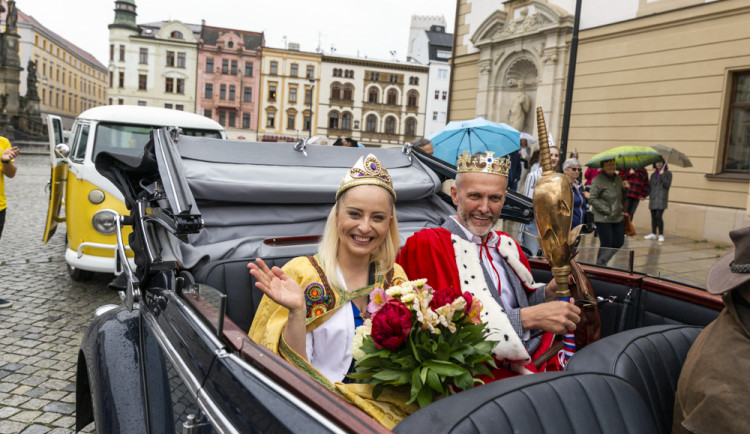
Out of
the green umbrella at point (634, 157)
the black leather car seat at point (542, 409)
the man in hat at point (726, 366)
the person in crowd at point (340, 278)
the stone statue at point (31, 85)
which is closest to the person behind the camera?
the black leather car seat at point (542, 409)

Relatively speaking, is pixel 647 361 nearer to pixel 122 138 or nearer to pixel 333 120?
pixel 122 138

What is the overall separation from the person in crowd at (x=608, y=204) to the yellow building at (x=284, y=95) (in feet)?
199

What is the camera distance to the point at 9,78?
37.0 m

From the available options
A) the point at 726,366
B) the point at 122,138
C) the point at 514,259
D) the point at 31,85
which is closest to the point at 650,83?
the point at 122,138

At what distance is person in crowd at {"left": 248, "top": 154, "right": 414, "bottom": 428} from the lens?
2.09 metres

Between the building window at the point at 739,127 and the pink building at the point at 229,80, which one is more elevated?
the pink building at the point at 229,80

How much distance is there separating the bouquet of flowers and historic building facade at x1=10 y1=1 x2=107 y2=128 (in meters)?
67.5

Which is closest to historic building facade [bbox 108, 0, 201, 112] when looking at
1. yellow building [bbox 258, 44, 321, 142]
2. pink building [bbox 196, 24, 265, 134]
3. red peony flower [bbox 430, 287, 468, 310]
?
pink building [bbox 196, 24, 265, 134]

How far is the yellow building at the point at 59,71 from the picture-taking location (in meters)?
65.4

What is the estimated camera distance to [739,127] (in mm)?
11398

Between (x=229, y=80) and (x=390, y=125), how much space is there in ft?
67.2

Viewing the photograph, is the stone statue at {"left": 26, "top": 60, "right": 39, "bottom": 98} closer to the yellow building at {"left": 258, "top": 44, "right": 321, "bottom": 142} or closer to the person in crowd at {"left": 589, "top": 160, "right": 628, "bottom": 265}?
the yellow building at {"left": 258, "top": 44, "right": 321, "bottom": 142}

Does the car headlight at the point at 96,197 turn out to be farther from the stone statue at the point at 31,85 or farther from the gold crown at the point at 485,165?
the stone statue at the point at 31,85

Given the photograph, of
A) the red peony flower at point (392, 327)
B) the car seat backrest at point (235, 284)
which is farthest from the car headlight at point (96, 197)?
the red peony flower at point (392, 327)
